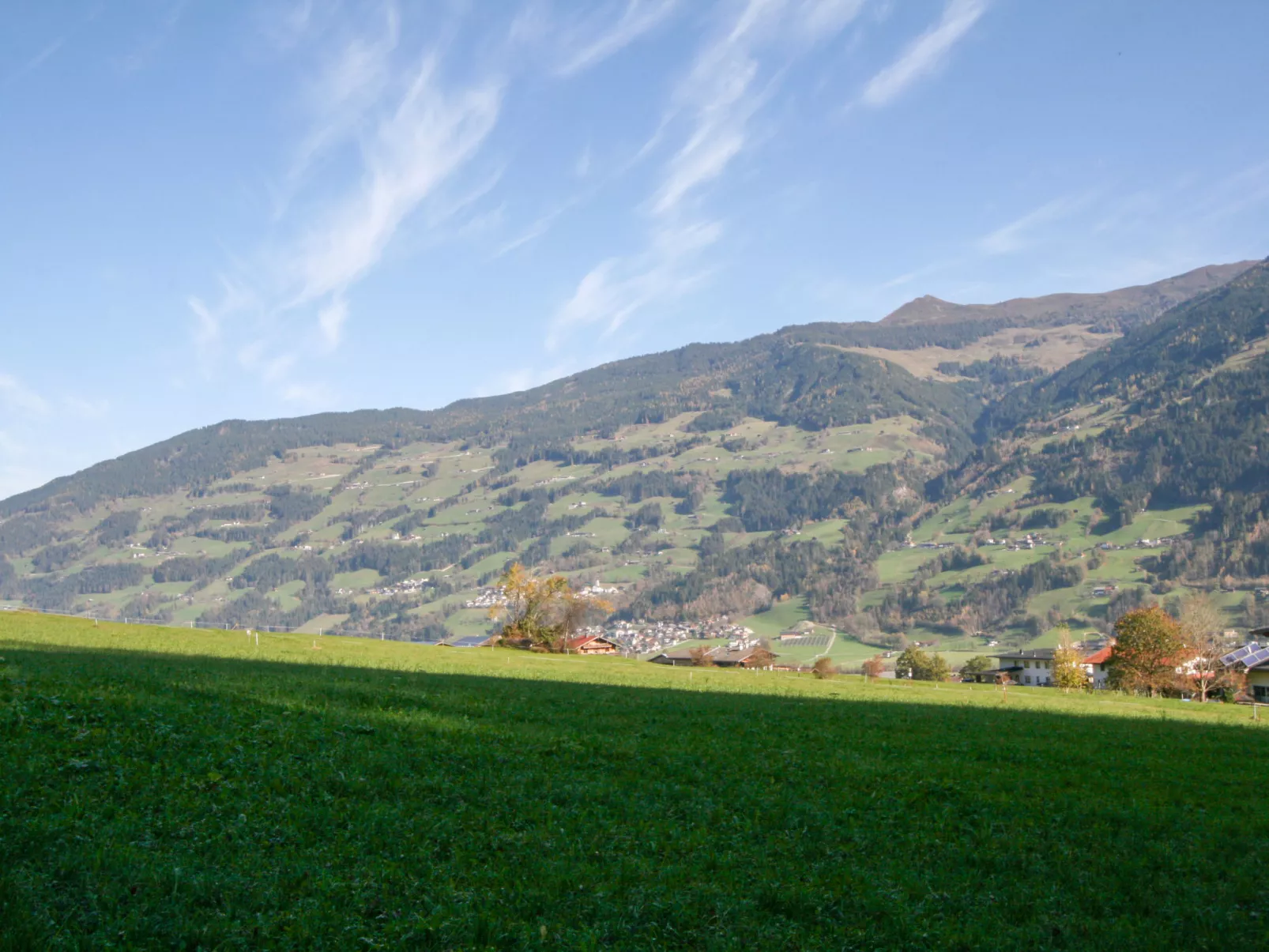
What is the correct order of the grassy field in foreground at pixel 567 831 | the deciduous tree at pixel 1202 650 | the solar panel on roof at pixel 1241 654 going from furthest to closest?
the solar panel on roof at pixel 1241 654
the deciduous tree at pixel 1202 650
the grassy field in foreground at pixel 567 831

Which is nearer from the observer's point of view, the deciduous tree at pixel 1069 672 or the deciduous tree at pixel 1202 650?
the deciduous tree at pixel 1202 650

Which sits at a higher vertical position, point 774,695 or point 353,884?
point 353,884

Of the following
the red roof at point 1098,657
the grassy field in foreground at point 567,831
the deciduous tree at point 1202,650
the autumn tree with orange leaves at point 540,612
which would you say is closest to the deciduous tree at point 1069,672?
the deciduous tree at point 1202,650

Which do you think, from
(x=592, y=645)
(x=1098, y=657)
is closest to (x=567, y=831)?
(x=592, y=645)

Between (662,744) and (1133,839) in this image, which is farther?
(662,744)

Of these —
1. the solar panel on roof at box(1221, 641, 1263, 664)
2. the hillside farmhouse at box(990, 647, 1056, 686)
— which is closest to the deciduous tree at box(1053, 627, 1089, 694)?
the solar panel on roof at box(1221, 641, 1263, 664)

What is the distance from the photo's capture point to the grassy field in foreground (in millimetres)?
10070

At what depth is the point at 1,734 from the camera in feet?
48.1

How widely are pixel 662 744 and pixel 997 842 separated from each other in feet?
28.4

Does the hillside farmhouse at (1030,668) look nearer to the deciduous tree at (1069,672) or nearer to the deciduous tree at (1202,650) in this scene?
the deciduous tree at (1069,672)

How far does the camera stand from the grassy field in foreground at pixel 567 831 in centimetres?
1007

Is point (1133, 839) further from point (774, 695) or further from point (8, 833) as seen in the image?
point (774, 695)

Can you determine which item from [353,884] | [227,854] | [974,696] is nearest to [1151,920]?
[353,884]

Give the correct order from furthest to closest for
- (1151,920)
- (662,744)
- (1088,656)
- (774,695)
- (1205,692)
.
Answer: (1088,656) → (1205,692) → (774,695) → (662,744) → (1151,920)
